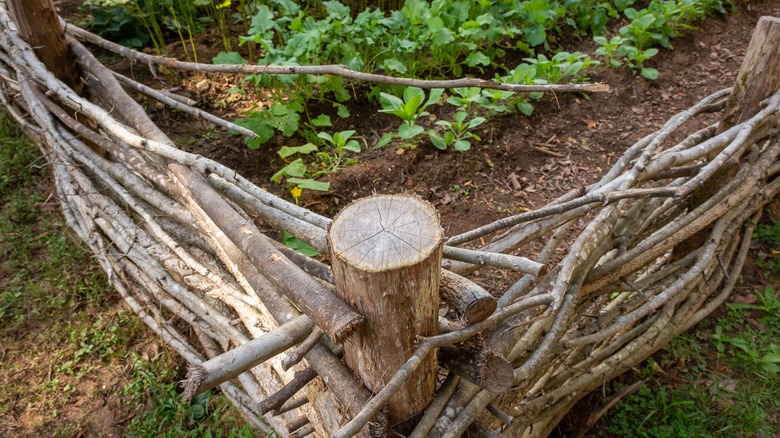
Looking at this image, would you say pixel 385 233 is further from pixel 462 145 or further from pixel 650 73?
pixel 650 73

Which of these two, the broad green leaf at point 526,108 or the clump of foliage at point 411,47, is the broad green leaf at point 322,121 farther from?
the broad green leaf at point 526,108

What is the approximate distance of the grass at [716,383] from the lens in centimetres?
265

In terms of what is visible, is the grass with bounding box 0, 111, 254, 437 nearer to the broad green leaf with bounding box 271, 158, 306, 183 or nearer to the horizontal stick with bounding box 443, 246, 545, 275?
the broad green leaf with bounding box 271, 158, 306, 183

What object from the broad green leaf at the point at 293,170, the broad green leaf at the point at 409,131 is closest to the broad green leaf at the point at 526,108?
the broad green leaf at the point at 409,131

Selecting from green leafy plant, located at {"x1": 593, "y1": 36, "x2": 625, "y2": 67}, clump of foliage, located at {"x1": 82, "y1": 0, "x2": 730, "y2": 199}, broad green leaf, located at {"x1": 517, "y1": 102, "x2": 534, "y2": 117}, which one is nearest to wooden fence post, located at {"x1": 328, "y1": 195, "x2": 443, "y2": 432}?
clump of foliage, located at {"x1": 82, "y1": 0, "x2": 730, "y2": 199}

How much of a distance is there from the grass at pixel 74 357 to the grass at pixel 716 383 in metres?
2.10

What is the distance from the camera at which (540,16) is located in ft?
14.6

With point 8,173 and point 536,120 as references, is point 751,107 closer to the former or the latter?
point 536,120

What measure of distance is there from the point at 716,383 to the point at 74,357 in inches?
142

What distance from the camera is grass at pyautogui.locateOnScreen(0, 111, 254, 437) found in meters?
2.60

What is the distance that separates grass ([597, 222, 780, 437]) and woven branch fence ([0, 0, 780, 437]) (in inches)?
8.4

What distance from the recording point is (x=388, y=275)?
120 cm

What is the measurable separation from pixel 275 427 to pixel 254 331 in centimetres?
54

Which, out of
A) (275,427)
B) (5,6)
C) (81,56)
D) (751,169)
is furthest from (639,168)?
(5,6)
